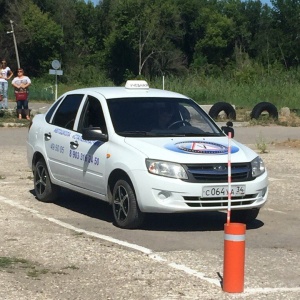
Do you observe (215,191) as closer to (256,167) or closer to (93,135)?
(256,167)

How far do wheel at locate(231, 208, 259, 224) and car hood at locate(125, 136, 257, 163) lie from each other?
28.9 inches

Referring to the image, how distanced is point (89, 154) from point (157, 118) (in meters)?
0.99

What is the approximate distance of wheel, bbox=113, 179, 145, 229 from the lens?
10.3 m

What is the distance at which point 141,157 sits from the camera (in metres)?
10.2

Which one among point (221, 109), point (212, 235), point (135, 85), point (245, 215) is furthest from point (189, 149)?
point (221, 109)

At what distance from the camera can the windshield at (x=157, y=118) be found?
36.4 feet

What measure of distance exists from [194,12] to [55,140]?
85.7 m

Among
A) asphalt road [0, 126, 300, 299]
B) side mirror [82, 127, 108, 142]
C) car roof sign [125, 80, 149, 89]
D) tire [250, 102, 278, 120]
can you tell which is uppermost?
car roof sign [125, 80, 149, 89]

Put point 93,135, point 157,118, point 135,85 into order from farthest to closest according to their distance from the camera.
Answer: point 135,85
point 157,118
point 93,135

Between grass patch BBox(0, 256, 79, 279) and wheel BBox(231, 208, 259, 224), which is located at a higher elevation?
grass patch BBox(0, 256, 79, 279)

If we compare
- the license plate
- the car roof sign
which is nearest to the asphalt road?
the license plate

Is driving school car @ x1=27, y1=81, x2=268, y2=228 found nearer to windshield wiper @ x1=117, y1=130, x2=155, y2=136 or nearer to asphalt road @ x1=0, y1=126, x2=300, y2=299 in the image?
windshield wiper @ x1=117, y1=130, x2=155, y2=136

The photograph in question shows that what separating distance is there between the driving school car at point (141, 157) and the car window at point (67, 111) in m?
0.01

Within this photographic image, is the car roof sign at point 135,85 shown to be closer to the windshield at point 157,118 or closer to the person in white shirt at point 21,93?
the windshield at point 157,118
